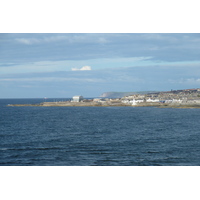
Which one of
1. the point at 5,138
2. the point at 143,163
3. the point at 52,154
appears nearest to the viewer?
the point at 143,163

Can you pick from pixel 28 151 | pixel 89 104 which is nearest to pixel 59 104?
pixel 89 104

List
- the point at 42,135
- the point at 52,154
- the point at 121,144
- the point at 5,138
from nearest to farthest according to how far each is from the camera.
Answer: the point at 52,154 < the point at 121,144 < the point at 5,138 < the point at 42,135

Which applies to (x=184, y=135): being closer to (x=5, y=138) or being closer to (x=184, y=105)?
(x=5, y=138)

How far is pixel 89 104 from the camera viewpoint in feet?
475

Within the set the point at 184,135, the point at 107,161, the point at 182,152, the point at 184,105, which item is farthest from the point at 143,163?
the point at 184,105

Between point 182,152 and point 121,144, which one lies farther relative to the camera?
point 121,144

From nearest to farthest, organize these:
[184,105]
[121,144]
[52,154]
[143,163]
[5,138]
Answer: [143,163]
[52,154]
[121,144]
[5,138]
[184,105]

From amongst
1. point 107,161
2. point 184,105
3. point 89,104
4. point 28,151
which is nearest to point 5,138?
point 28,151

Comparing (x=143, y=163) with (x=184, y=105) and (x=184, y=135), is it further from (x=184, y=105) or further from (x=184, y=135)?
(x=184, y=105)

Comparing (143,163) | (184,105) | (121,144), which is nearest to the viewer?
(143,163)

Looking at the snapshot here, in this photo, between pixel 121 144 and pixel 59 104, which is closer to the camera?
pixel 121 144

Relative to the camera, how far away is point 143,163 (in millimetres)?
21000

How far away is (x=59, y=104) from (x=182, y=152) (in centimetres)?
12604

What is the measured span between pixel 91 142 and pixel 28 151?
6920 mm
